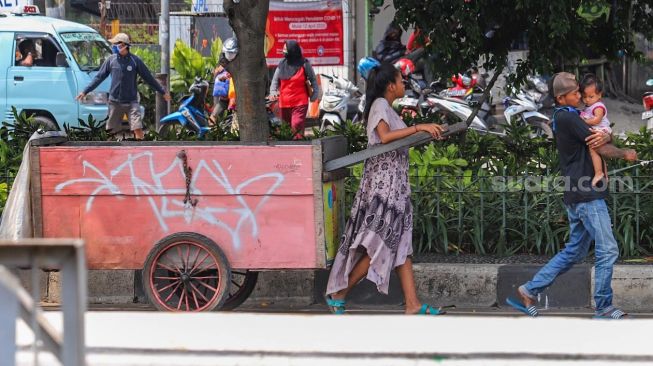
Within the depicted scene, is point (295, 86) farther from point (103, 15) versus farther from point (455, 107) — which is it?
point (103, 15)

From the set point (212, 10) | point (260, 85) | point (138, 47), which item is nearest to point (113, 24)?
point (138, 47)

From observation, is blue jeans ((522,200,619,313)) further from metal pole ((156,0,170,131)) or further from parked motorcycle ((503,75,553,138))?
metal pole ((156,0,170,131))

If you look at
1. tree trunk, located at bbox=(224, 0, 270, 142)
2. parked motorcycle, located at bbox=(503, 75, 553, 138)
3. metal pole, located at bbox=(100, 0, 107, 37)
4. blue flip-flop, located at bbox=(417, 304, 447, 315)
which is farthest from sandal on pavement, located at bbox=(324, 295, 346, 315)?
metal pole, located at bbox=(100, 0, 107, 37)

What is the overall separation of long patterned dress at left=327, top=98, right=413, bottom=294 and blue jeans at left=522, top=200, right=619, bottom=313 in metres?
0.85

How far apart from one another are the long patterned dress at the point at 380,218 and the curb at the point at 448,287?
829 mm

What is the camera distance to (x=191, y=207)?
6758 millimetres

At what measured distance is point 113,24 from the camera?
22625mm

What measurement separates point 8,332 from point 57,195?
3818 mm

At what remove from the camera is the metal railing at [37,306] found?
3.07 m

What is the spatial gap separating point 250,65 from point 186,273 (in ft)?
6.25

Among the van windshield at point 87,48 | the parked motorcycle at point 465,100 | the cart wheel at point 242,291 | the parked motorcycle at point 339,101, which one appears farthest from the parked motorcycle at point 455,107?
the cart wheel at point 242,291

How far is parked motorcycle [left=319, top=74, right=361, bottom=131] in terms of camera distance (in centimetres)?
1586

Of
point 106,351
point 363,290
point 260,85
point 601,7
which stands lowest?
point 363,290

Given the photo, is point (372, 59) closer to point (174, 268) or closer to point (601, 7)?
point (601, 7)
